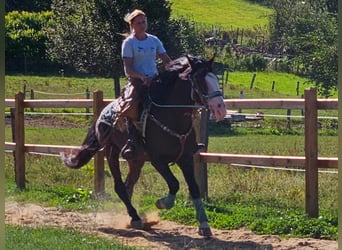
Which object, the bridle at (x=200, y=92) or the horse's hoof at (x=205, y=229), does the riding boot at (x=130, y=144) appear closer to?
the bridle at (x=200, y=92)

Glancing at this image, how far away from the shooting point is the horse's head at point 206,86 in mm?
8547

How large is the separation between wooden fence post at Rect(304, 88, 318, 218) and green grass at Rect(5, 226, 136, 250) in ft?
7.78

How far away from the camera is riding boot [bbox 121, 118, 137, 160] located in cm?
938

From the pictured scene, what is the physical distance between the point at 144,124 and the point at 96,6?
22.9 metres

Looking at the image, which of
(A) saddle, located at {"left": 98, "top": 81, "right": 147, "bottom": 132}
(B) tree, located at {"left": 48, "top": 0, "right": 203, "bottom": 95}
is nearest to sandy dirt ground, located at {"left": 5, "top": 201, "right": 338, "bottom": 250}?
(A) saddle, located at {"left": 98, "top": 81, "right": 147, "bottom": 132}

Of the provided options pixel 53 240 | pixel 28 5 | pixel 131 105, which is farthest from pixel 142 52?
pixel 28 5

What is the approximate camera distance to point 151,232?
31.3 ft

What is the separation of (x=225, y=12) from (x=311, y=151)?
6432 centimetres

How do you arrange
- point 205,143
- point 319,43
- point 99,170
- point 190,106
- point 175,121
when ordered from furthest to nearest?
point 319,43 → point 99,170 → point 205,143 → point 175,121 → point 190,106

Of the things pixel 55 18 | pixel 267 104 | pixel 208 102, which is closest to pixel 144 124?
pixel 208 102

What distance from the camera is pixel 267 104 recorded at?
10.0 meters

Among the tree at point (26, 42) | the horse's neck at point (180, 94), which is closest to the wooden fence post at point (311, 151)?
the horse's neck at point (180, 94)

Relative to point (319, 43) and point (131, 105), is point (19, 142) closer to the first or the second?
point (131, 105)

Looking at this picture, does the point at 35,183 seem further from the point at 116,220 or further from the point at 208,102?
the point at 208,102
